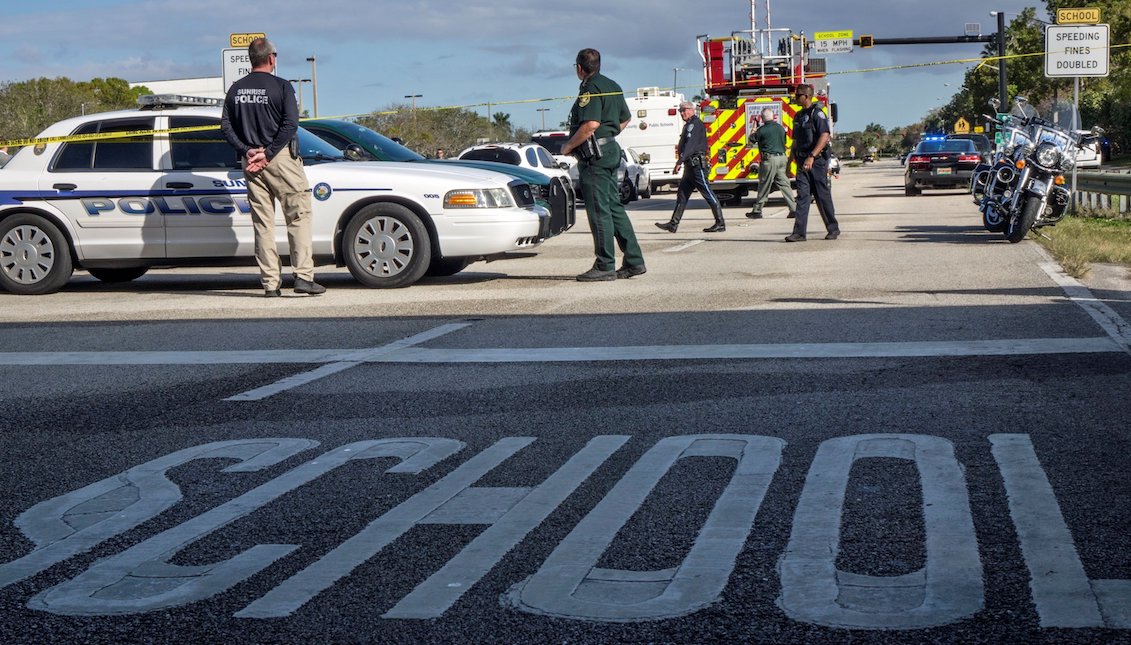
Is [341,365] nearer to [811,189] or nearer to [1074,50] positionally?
[811,189]

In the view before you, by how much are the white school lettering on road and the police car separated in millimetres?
6462

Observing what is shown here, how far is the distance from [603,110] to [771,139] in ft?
35.2

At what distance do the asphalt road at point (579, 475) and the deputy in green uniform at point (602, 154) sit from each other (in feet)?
7.14

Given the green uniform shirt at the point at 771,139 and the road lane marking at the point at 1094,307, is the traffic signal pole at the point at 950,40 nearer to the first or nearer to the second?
the green uniform shirt at the point at 771,139

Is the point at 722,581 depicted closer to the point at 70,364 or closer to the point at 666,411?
the point at 666,411

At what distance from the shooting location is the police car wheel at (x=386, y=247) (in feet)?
38.4

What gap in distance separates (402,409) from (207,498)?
161 cm

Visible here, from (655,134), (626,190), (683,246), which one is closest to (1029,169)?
(683,246)

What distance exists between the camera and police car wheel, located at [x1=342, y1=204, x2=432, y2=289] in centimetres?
1170

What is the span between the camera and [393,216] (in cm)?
1171

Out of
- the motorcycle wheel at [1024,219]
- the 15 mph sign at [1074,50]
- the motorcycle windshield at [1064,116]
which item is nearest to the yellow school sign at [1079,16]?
the 15 mph sign at [1074,50]

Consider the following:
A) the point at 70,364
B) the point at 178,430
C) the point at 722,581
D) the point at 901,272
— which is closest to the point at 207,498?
the point at 178,430

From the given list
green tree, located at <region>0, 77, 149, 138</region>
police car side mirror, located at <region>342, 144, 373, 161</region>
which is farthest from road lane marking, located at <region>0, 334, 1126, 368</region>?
green tree, located at <region>0, 77, 149, 138</region>

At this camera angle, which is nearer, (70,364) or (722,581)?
(722,581)
